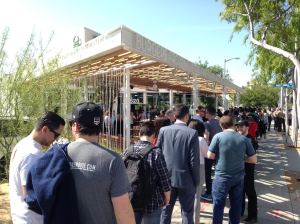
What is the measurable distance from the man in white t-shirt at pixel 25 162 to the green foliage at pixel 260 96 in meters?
60.5

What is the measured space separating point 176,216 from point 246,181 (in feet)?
4.40

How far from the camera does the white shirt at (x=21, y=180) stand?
2547 mm

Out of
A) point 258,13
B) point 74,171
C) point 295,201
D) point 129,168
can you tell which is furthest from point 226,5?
point 74,171

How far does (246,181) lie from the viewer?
18.5ft

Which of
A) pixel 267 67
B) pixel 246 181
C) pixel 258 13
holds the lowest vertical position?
pixel 246 181

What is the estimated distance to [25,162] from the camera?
103 inches

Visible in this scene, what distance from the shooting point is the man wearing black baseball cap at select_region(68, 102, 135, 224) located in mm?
2102

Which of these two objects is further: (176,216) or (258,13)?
(258,13)

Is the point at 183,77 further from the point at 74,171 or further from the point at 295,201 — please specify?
the point at 74,171

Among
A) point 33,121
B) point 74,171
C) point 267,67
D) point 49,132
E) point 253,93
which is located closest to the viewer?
point 74,171

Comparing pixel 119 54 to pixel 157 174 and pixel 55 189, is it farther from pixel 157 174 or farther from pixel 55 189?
pixel 55 189

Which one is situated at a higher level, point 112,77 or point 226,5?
point 226,5

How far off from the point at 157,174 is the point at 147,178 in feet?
0.49

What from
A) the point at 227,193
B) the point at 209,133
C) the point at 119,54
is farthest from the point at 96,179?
the point at 209,133
